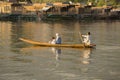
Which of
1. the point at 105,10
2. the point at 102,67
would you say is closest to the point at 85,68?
the point at 102,67

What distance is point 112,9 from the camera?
11844 centimetres

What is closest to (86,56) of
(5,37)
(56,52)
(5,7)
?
(56,52)

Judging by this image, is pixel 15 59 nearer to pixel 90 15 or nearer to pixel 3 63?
pixel 3 63

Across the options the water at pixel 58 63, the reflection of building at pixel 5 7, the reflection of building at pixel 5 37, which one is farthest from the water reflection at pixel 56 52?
the reflection of building at pixel 5 7

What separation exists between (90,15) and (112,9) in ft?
39.4

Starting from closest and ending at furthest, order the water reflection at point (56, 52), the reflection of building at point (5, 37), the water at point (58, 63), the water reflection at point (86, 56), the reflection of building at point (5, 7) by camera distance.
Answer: the water at point (58, 63) → the water reflection at point (86, 56) → the water reflection at point (56, 52) → the reflection of building at point (5, 37) → the reflection of building at point (5, 7)

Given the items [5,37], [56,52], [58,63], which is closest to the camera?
[58,63]

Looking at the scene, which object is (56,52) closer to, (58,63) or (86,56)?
(86,56)

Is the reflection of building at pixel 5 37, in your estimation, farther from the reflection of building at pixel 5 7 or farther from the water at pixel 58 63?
the reflection of building at pixel 5 7

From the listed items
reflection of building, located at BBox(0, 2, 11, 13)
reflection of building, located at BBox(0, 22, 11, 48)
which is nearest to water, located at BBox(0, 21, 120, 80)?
reflection of building, located at BBox(0, 22, 11, 48)

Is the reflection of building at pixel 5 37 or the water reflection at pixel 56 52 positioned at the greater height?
the water reflection at pixel 56 52

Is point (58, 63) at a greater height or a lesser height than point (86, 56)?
greater

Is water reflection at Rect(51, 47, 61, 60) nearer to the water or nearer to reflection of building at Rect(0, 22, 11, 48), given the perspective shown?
the water

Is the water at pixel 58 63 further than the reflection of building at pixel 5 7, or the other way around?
the reflection of building at pixel 5 7
